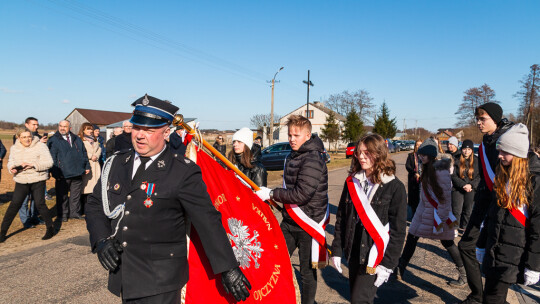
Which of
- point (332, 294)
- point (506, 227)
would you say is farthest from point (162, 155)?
point (332, 294)

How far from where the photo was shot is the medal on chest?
86.6 inches

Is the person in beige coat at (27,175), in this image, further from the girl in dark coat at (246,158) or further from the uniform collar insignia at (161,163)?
the uniform collar insignia at (161,163)

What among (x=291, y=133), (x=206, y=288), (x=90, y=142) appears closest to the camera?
(x=206, y=288)

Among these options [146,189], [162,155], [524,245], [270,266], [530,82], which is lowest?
[270,266]

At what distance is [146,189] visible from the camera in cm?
222

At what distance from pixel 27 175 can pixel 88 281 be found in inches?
111

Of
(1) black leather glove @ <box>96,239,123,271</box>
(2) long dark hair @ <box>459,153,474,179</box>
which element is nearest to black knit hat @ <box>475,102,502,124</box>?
(1) black leather glove @ <box>96,239,123,271</box>

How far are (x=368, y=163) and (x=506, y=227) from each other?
1.20m

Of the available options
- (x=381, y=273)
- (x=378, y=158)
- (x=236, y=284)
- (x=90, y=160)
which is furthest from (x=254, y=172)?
(x=90, y=160)

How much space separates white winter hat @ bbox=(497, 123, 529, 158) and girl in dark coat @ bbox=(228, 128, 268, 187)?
2.66 meters

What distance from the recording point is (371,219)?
3.09m

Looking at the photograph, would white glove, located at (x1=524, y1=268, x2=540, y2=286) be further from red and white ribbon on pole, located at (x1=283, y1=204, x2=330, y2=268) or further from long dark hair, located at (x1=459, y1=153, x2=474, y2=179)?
long dark hair, located at (x1=459, y1=153, x2=474, y2=179)

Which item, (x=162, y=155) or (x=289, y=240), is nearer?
(x=162, y=155)

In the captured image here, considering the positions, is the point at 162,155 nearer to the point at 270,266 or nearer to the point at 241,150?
the point at 270,266
